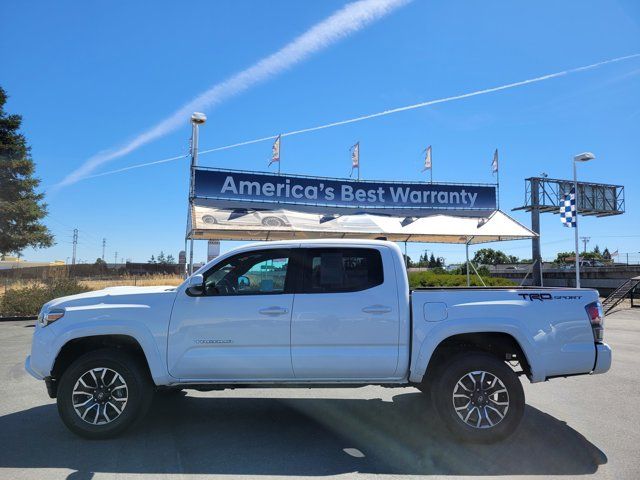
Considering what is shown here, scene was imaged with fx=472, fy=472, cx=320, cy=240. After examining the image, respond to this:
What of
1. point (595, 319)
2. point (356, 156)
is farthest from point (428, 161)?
point (595, 319)

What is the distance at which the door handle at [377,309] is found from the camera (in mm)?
4711

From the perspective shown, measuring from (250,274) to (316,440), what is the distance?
1816 mm

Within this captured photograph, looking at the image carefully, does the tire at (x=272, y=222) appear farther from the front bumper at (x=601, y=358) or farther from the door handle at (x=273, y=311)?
the front bumper at (x=601, y=358)

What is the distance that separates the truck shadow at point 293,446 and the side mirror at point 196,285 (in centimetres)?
148

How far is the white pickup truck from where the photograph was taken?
4684 mm

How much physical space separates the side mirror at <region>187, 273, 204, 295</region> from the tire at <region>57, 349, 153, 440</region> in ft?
3.11

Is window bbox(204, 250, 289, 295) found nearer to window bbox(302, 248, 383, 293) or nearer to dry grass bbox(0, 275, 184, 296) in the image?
window bbox(302, 248, 383, 293)

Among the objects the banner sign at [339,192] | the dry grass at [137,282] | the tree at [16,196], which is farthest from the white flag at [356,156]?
the tree at [16,196]

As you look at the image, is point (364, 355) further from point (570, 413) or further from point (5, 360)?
point (5, 360)

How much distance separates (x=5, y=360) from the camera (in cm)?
880

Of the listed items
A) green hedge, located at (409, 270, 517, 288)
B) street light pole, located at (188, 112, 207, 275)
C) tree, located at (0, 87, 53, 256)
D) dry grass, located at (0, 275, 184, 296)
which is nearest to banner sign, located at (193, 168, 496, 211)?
street light pole, located at (188, 112, 207, 275)

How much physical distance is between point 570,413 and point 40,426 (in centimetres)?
612

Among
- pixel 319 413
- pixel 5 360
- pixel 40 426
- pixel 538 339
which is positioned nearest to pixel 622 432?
pixel 538 339

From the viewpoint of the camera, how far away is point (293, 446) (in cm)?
457
